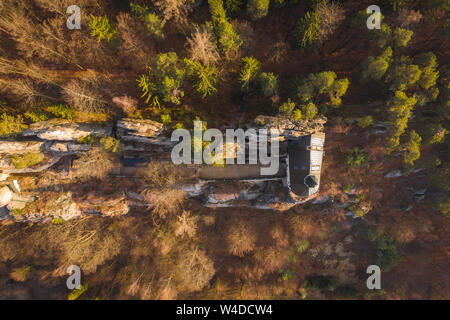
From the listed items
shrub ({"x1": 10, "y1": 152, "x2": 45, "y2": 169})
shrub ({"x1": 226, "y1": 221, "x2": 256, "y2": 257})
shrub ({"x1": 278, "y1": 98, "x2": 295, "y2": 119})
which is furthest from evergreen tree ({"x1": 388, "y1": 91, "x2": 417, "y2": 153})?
shrub ({"x1": 10, "y1": 152, "x2": 45, "y2": 169})

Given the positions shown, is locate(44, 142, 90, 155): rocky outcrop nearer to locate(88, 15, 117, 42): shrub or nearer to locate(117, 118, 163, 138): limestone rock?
locate(117, 118, 163, 138): limestone rock

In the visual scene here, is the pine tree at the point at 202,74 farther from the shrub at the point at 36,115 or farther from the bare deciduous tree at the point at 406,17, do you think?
the bare deciduous tree at the point at 406,17

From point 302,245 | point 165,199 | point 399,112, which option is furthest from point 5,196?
point 399,112

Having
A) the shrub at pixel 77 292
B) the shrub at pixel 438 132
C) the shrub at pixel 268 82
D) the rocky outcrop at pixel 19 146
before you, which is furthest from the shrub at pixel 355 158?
the shrub at pixel 77 292

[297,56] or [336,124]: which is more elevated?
[297,56]

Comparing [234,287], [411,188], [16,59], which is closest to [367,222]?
[411,188]

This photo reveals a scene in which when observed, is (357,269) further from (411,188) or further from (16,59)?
(16,59)
